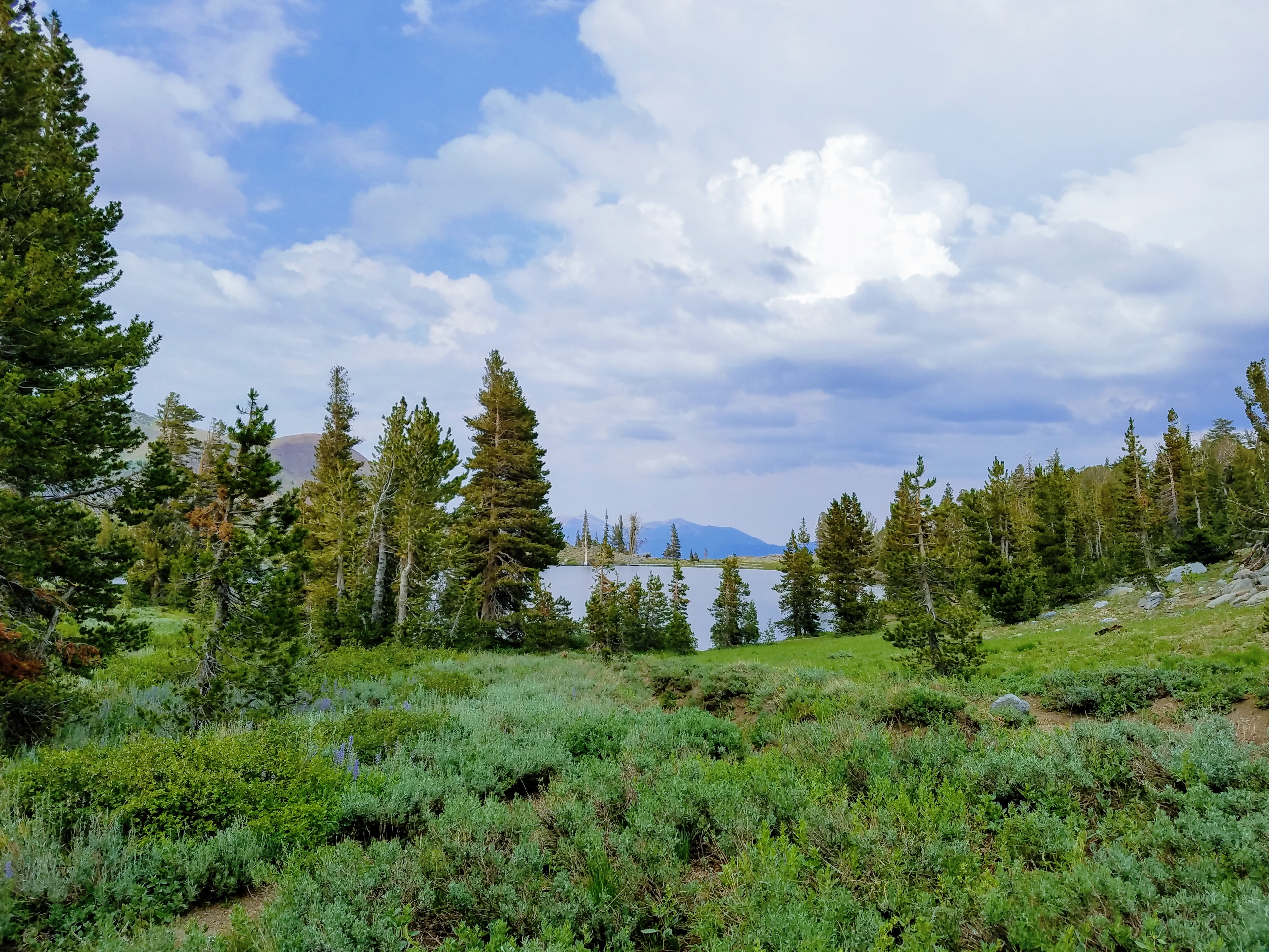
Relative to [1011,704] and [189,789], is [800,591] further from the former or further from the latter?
[189,789]

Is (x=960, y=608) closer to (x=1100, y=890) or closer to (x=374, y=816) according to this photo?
(x=1100, y=890)

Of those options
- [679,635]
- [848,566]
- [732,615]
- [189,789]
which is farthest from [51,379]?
[848,566]

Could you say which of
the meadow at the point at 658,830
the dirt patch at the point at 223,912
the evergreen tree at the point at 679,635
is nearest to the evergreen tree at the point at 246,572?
the meadow at the point at 658,830

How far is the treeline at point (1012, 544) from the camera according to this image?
2397 centimetres

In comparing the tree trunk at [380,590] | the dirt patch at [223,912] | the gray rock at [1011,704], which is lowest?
the gray rock at [1011,704]

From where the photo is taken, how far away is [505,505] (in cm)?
2817

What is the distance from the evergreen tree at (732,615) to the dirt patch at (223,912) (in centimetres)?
3658

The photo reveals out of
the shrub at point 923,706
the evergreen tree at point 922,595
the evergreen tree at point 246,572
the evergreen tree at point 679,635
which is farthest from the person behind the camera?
the evergreen tree at point 679,635

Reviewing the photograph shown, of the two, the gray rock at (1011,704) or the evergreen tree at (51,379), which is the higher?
the evergreen tree at (51,379)

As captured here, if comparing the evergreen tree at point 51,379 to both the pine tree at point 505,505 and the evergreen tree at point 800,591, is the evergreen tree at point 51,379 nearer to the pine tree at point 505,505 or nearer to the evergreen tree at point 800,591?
the pine tree at point 505,505

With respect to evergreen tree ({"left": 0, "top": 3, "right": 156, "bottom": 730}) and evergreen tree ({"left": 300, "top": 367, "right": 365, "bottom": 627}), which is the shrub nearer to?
evergreen tree ({"left": 0, "top": 3, "right": 156, "bottom": 730})

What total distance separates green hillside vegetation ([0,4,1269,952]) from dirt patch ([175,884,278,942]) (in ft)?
0.27

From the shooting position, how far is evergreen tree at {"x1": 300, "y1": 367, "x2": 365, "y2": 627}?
2722 centimetres

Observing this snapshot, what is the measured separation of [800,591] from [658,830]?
4014 centimetres
